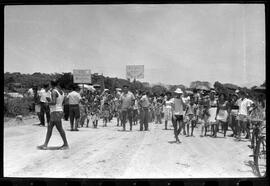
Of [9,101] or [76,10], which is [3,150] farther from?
[76,10]

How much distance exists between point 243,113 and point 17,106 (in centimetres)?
358

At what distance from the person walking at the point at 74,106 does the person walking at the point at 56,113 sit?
0.15 meters

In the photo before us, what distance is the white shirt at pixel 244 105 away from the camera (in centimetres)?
683

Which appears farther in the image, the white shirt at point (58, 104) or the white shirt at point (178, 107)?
the white shirt at point (178, 107)

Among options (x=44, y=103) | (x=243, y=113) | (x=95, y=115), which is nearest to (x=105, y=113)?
(x=95, y=115)

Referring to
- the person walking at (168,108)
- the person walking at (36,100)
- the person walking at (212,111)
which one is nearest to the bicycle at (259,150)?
the person walking at (212,111)

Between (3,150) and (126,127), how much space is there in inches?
78.2

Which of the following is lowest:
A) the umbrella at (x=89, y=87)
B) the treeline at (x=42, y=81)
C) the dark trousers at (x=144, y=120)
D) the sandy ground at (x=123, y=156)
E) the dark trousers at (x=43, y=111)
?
the sandy ground at (x=123, y=156)

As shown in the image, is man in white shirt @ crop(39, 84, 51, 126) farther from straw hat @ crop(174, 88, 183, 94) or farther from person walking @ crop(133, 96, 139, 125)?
straw hat @ crop(174, 88, 183, 94)

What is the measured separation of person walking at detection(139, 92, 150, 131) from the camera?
24.1 ft

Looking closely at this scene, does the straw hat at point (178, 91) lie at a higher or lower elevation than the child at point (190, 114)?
higher

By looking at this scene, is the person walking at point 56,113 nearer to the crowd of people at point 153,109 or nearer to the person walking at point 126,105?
the crowd of people at point 153,109

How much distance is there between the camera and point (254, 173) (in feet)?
19.8

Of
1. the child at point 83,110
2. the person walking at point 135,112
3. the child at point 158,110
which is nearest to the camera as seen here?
the child at point 83,110
